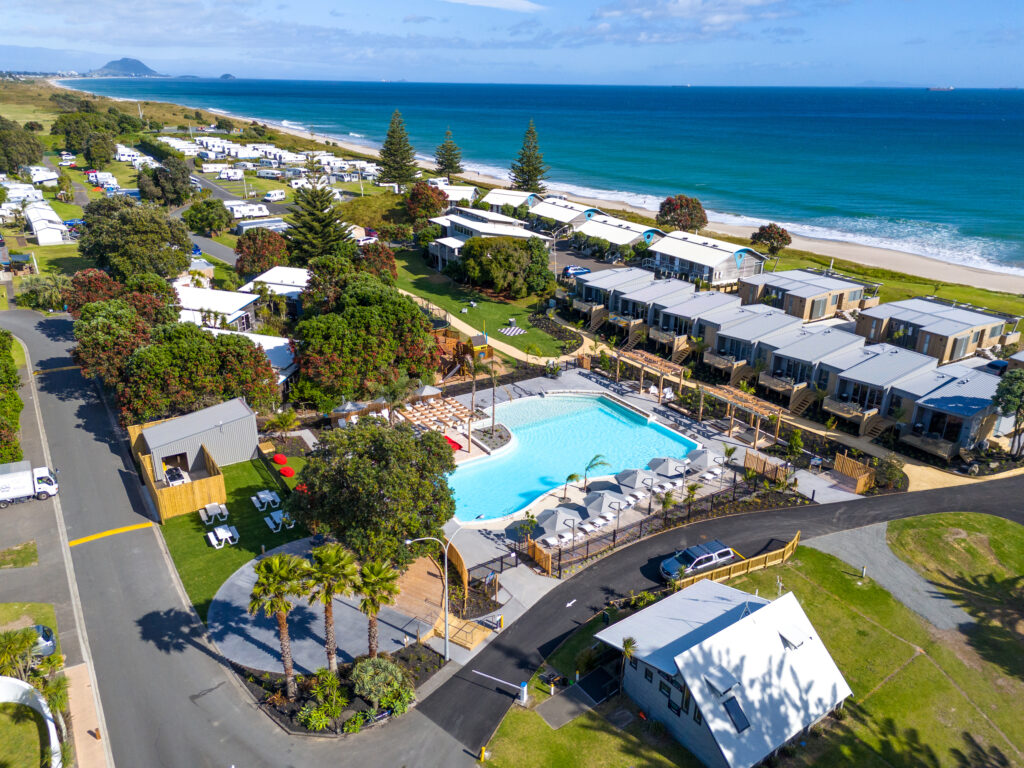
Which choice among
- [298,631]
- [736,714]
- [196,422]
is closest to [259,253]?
[196,422]

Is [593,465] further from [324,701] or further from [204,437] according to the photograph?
[204,437]

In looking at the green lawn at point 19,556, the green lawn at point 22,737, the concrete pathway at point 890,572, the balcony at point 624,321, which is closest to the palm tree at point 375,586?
the green lawn at point 22,737

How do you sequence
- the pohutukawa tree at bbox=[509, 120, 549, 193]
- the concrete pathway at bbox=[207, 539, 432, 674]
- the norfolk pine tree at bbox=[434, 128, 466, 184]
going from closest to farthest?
1. the concrete pathway at bbox=[207, 539, 432, 674]
2. the pohutukawa tree at bbox=[509, 120, 549, 193]
3. the norfolk pine tree at bbox=[434, 128, 466, 184]

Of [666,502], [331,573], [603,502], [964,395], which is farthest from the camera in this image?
[964,395]

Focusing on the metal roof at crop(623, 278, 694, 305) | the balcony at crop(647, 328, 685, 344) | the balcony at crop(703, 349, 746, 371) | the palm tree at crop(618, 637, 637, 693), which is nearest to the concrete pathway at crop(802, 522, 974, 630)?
the palm tree at crop(618, 637, 637, 693)

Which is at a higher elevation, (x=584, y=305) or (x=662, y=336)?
(x=584, y=305)

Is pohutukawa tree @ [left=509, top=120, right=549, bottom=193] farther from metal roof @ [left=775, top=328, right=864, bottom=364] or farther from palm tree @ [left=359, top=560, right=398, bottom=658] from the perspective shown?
palm tree @ [left=359, top=560, right=398, bottom=658]

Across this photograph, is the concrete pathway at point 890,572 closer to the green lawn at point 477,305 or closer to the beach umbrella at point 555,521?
the beach umbrella at point 555,521
